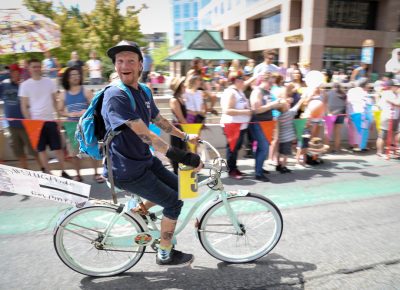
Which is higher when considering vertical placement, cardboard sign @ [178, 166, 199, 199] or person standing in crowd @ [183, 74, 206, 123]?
person standing in crowd @ [183, 74, 206, 123]

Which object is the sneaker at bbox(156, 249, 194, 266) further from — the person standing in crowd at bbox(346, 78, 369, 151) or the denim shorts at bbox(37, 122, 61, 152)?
the person standing in crowd at bbox(346, 78, 369, 151)

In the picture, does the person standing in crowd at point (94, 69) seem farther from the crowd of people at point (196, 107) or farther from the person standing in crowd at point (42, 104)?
the person standing in crowd at point (42, 104)

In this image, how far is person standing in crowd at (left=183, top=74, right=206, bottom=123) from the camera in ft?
18.4

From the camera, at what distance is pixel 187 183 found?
8.86 ft

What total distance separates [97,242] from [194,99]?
3.33 m

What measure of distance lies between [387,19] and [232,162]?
1201 inches

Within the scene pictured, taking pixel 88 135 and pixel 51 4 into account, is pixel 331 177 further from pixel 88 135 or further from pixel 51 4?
pixel 51 4

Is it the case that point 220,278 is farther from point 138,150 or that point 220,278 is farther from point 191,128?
point 191,128

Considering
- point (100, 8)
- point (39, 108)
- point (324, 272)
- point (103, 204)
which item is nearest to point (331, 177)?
point (324, 272)

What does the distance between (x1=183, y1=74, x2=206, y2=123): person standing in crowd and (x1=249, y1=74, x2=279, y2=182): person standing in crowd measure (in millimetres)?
923

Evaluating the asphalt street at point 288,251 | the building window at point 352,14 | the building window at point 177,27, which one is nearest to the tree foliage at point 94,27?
the building window at point 352,14

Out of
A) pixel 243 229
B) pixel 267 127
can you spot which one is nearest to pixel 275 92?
pixel 267 127

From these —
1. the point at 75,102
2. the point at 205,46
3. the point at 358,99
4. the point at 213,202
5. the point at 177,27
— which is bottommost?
the point at 213,202

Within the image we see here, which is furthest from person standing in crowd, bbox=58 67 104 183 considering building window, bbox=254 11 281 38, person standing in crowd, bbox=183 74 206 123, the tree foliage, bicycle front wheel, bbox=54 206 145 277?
building window, bbox=254 11 281 38
